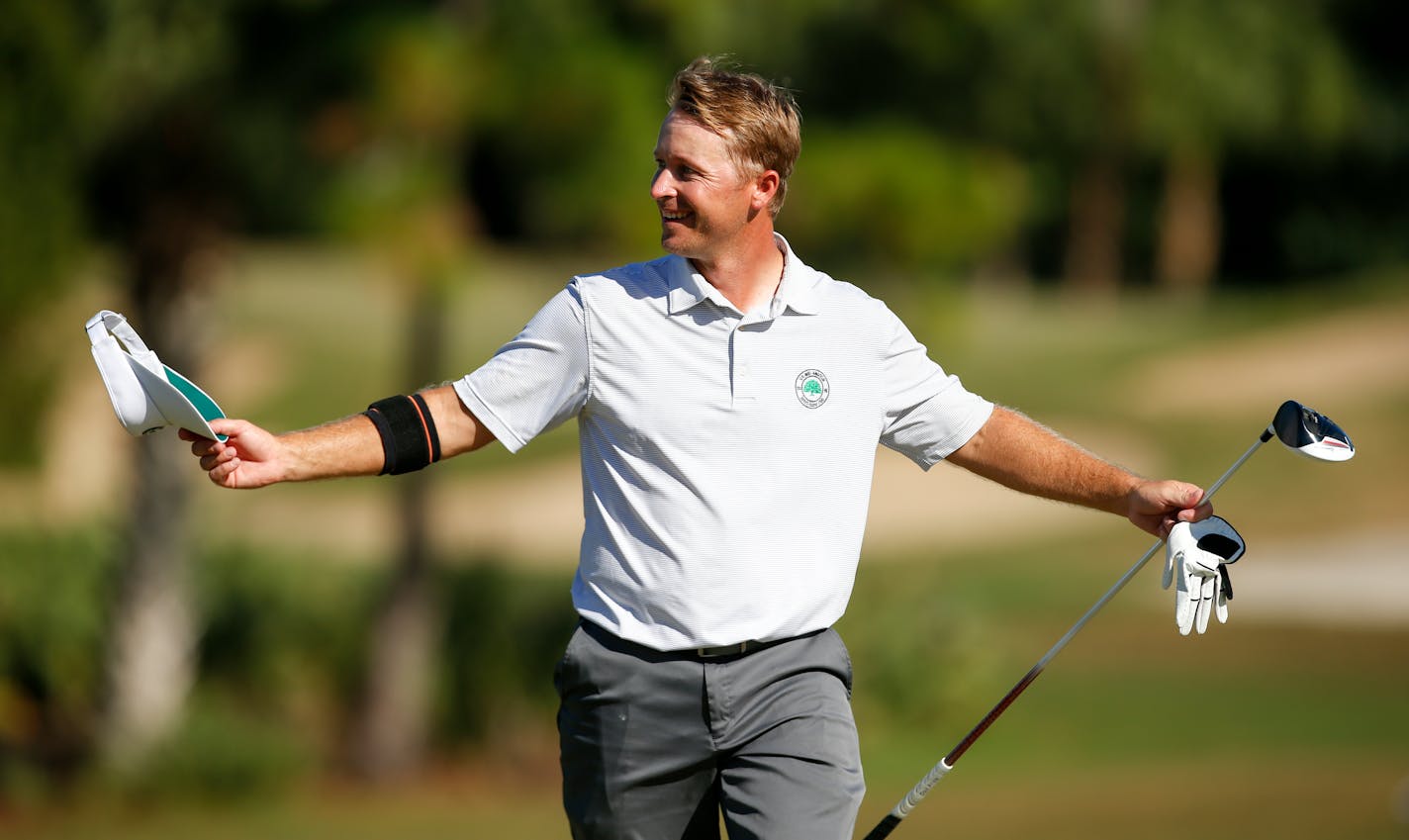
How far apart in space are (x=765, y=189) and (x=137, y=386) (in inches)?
51.6

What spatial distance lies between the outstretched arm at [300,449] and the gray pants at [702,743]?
0.55 meters

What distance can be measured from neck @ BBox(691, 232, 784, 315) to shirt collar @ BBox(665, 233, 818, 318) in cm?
2

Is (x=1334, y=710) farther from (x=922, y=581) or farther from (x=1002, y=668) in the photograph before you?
(x=922, y=581)

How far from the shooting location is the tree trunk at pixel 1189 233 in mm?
41188

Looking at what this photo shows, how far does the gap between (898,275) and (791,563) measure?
7757 millimetres

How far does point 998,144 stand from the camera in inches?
497

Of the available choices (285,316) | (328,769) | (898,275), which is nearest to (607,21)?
(898,275)

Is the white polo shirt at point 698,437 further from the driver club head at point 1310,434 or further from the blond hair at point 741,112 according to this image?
the driver club head at point 1310,434

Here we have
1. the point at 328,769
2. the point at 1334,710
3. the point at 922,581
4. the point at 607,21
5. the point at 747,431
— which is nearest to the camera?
the point at 747,431

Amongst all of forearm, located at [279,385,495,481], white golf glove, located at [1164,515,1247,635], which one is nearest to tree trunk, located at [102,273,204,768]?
forearm, located at [279,385,495,481]

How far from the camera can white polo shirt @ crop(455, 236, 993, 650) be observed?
12.6ft

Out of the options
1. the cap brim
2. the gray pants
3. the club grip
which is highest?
the cap brim

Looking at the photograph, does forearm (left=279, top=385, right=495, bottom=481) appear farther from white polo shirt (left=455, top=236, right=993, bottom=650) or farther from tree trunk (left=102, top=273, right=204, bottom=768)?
tree trunk (left=102, top=273, right=204, bottom=768)

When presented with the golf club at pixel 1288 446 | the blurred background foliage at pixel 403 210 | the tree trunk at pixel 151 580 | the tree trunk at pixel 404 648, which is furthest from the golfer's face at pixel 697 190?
the tree trunk at pixel 404 648
